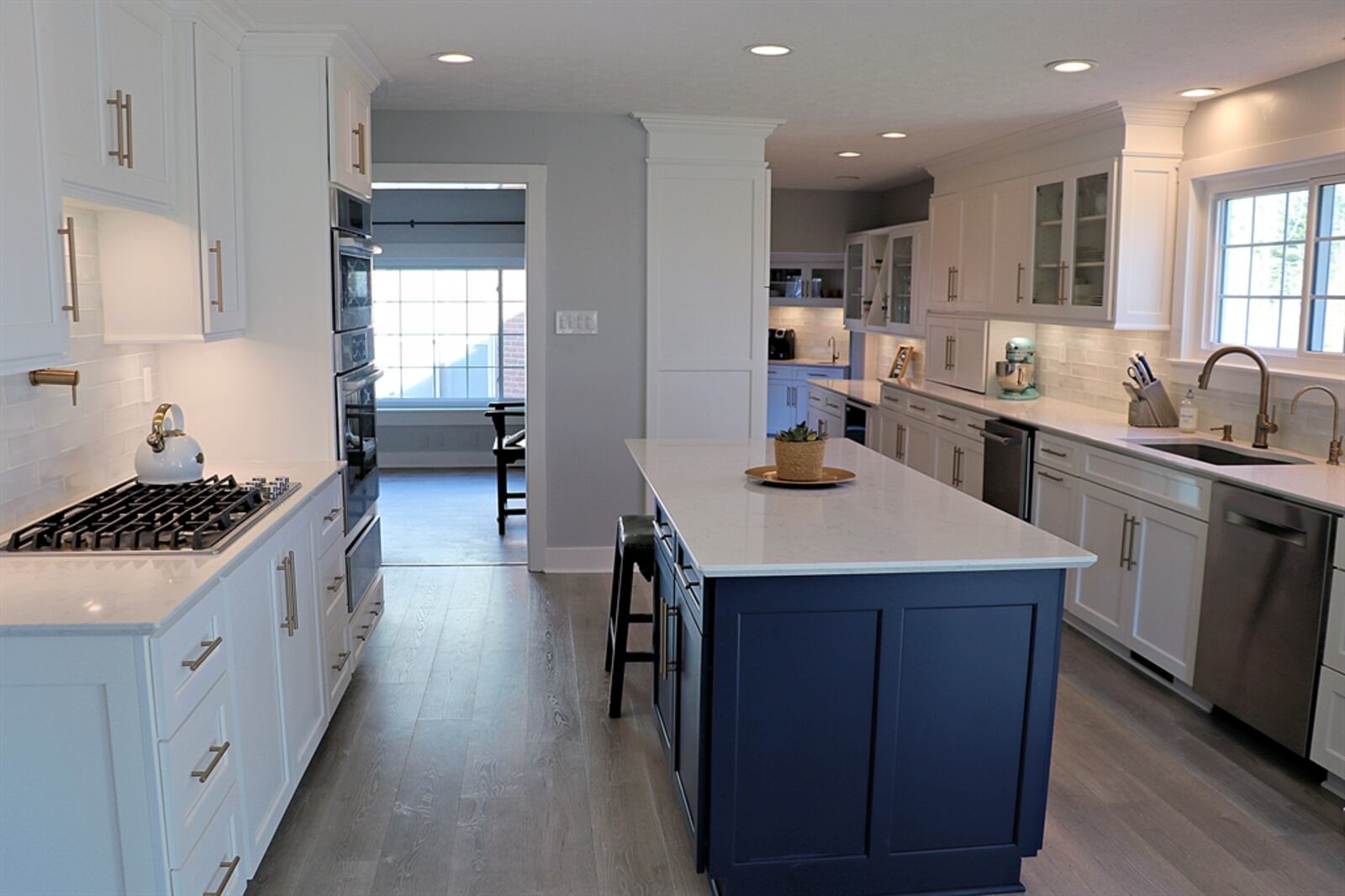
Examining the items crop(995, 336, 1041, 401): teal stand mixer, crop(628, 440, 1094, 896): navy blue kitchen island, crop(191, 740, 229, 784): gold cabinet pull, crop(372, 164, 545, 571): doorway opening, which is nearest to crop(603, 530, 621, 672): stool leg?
crop(628, 440, 1094, 896): navy blue kitchen island

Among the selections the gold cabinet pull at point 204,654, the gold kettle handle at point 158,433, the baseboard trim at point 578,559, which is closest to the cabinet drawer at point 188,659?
the gold cabinet pull at point 204,654

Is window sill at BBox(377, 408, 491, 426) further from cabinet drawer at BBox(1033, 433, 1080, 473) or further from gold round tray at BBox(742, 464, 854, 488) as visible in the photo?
gold round tray at BBox(742, 464, 854, 488)

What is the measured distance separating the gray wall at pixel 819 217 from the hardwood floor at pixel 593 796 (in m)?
5.01

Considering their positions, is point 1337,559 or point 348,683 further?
point 348,683

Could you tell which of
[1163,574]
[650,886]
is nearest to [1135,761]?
[1163,574]

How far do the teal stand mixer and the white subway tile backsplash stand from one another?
432 centimetres

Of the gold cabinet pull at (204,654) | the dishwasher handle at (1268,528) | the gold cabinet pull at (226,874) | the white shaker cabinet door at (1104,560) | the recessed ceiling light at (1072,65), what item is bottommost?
the gold cabinet pull at (226,874)

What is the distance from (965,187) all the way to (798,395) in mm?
3438

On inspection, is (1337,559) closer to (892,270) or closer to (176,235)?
(176,235)

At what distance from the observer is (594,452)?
553 cm

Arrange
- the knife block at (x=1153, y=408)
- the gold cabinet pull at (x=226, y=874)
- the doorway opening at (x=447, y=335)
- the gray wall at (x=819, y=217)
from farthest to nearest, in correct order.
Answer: the doorway opening at (x=447, y=335) → the gray wall at (x=819, y=217) → the knife block at (x=1153, y=408) → the gold cabinet pull at (x=226, y=874)

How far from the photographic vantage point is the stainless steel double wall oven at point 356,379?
150 inches

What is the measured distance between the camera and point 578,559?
562 centimetres

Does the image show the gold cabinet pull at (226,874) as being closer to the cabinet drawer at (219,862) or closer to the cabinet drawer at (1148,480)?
the cabinet drawer at (219,862)
